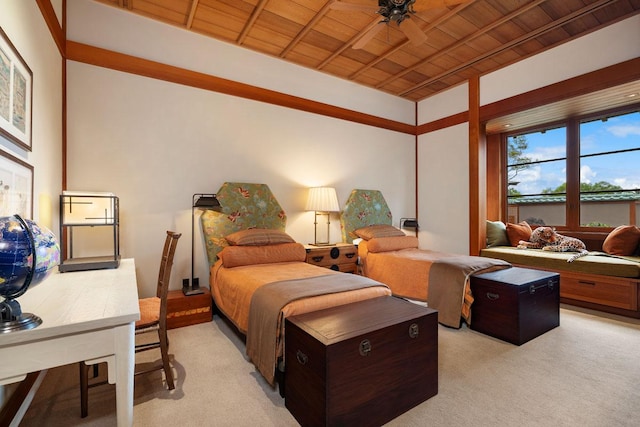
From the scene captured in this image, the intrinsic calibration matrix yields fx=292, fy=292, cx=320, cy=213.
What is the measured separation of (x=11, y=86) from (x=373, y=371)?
2.46 m

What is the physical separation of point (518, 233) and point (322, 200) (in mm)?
3149

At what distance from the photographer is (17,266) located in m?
0.92

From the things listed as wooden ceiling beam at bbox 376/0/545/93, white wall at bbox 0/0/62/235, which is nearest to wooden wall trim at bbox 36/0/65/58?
white wall at bbox 0/0/62/235

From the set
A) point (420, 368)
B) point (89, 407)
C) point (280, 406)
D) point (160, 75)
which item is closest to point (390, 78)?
point (160, 75)

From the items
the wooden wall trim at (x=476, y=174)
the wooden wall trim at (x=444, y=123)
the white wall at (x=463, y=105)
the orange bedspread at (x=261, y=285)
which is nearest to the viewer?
the orange bedspread at (x=261, y=285)

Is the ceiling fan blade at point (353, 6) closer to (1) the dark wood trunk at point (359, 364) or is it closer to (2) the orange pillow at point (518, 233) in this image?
(1) the dark wood trunk at point (359, 364)

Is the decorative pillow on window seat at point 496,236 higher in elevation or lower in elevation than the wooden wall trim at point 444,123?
Result: lower

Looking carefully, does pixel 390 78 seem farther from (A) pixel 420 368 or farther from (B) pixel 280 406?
(B) pixel 280 406

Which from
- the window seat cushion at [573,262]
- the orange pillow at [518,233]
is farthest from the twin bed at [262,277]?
the orange pillow at [518,233]

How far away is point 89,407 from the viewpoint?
67.9 inches

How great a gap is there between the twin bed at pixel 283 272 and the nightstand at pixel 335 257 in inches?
9.4

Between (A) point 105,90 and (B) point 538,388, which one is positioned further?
(A) point 105,90

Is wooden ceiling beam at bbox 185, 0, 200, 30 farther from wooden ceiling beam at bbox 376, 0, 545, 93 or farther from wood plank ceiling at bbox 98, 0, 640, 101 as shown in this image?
wooden ceiling beam at bbox 376, 0, 545, 93

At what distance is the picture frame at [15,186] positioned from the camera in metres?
1.46
